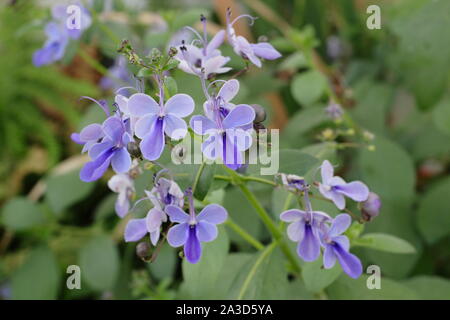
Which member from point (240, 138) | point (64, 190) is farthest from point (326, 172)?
point (64, 190)

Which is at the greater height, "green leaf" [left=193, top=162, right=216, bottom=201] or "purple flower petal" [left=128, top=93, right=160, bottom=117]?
"purple flower petal" [left=128, top=93, right=160, bottom=117]

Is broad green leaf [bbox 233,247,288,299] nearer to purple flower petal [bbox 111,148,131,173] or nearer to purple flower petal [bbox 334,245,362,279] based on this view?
purple flower petal [bbox 334,245,362,279]

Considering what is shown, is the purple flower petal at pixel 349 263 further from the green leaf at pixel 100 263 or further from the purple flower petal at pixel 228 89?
the green leaf at pixel 100 263

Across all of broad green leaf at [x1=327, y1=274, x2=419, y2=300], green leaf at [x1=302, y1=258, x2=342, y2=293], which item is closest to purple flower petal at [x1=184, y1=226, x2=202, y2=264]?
green leaf at [x1=302, y1=258, x2=342, y2=293]

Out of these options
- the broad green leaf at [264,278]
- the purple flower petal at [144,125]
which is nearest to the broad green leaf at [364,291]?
the broad green leaf at [264,278]

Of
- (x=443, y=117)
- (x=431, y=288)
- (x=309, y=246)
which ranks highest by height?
(x=443, y=117)

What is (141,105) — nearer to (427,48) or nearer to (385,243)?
(385,243)
